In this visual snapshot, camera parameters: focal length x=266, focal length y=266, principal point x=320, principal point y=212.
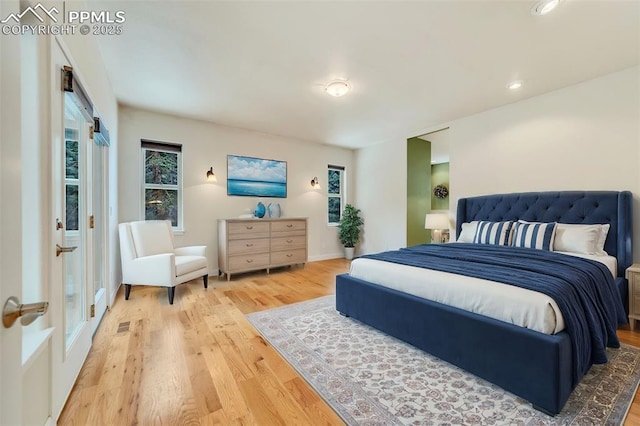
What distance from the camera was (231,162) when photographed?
14.8 ft

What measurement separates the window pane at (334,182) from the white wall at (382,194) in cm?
45

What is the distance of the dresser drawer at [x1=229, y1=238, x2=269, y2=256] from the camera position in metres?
4.04

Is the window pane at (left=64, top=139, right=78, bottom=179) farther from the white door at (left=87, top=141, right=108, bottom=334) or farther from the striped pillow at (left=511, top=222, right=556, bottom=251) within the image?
the striped pillow at (left=511, top=222, right=556, bottom=251)

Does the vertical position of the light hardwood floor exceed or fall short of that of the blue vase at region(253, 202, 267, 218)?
it falls short

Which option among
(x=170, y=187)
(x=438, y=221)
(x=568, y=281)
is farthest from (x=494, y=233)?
(x=170, y=187)

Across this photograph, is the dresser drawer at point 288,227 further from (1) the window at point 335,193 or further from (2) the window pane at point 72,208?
(2) the window pane at point 72,208

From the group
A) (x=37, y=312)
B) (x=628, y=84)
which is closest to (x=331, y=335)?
(x=37, y=312)

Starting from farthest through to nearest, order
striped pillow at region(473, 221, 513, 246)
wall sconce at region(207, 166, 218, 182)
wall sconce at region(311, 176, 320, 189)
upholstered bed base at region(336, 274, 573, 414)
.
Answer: wall sconce at region(311, 176, 320, 189) < wall sconce at region(207, 166, 218, 182) < striped pillow at region(473, 221, 513, 246) < upholstered bed base at region(336, 274, 573, 414)

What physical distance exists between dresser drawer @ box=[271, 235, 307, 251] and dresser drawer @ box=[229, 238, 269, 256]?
0.15m

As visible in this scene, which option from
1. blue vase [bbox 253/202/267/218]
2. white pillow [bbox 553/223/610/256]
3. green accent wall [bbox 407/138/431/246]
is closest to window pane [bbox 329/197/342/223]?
green accent wall [bbox 407/138/431/246]

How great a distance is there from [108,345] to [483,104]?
15.8 ft

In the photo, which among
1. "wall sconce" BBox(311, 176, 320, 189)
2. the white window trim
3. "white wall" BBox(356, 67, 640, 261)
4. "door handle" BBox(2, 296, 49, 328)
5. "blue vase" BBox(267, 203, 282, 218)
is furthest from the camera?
"wall sconce" BBox(311, 176, 320, 189)

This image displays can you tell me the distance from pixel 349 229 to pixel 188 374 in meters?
4.31

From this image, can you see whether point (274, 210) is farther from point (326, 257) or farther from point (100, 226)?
point (100, 226)
